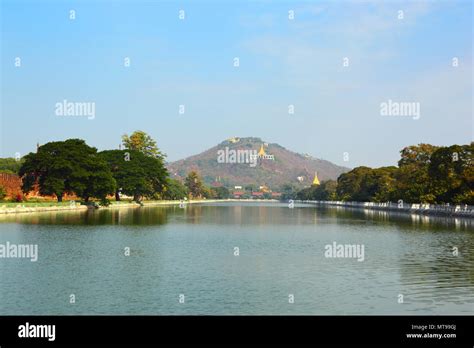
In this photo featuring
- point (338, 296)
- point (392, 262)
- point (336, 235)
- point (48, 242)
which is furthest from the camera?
point (336, 235)

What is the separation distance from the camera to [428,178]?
310 ft

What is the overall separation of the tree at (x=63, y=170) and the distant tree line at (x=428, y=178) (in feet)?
182

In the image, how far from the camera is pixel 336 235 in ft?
157

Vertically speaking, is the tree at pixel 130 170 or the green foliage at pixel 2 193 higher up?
the tree at pixel 130 170

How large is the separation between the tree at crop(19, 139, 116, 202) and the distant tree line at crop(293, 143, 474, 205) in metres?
55.5

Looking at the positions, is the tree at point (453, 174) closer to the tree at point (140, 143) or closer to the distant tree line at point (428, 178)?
the distant tree line at point (428, 178)

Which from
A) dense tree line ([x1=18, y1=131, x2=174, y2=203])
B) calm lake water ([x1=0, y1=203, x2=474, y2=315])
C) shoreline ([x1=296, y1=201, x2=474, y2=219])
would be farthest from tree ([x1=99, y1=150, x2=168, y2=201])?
calm lake water ([x1=0, y1=203, x2=474, y2=315])

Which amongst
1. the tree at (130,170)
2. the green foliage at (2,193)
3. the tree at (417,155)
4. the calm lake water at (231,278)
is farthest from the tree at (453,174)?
the green foliage at (2,193)

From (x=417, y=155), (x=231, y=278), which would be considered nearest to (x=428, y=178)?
(x=417, y=155)

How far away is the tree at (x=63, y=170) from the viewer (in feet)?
303

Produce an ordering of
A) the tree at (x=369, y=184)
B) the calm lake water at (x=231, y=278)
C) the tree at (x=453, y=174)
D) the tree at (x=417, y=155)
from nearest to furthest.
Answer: the calm lake water at (x=231, y=278) → the tree at (x=453, y=174) → the tree at (x=417, y=155) → the tree at (x=369, y=184)
